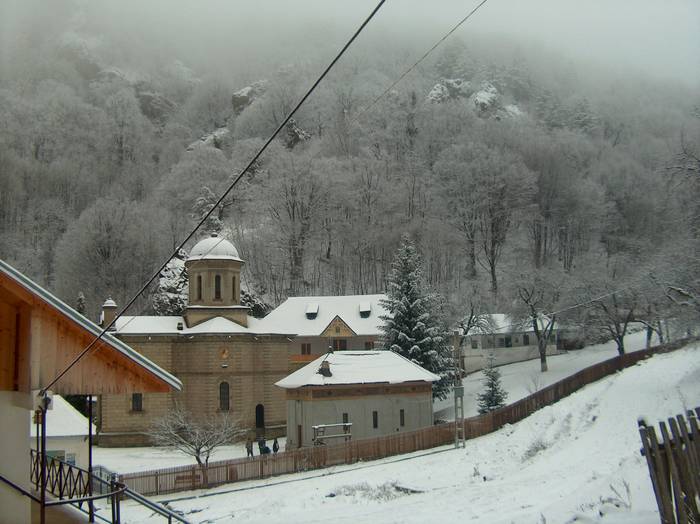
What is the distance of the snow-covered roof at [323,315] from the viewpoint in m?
54.3

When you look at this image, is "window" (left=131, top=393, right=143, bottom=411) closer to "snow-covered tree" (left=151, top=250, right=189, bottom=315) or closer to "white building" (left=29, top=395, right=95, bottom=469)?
"snow-covered tree" (left=151, top=250, right=189, bottom=315)

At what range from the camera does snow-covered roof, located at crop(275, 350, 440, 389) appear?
39.5 meters

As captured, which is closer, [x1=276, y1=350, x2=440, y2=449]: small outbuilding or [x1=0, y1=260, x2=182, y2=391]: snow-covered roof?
[x1=0, y1=260, x2=182, y2=391]: snow-covered roof

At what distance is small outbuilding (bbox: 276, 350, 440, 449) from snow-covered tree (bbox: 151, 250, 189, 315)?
21.5 metres

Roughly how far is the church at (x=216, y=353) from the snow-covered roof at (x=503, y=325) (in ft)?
30.1

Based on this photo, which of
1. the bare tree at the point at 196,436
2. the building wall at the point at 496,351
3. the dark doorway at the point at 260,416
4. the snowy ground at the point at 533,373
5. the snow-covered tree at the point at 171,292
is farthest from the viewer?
the snow-covered tree at the point at 171,292

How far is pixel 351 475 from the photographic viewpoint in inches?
1060

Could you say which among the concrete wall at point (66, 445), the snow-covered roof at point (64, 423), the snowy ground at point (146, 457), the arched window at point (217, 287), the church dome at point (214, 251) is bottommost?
the snowy ground at point (146, 457)

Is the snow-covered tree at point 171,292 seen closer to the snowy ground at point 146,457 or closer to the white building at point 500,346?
the snowy ground at point 146,457

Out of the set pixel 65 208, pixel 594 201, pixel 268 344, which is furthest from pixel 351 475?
pixel 65 208

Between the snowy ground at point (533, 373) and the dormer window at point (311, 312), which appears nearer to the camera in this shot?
the snowy ground at point (533, 373)

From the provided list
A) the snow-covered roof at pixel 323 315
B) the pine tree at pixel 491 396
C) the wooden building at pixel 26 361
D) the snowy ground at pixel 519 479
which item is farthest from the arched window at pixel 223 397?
the wooden building at pixel 26 361

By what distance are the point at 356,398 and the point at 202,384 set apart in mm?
12666

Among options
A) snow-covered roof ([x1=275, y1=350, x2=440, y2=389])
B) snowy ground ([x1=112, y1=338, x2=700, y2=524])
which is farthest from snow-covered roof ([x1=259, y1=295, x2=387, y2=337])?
snowy ground ([x1=112, y1=338, x2=700, y2=524])
